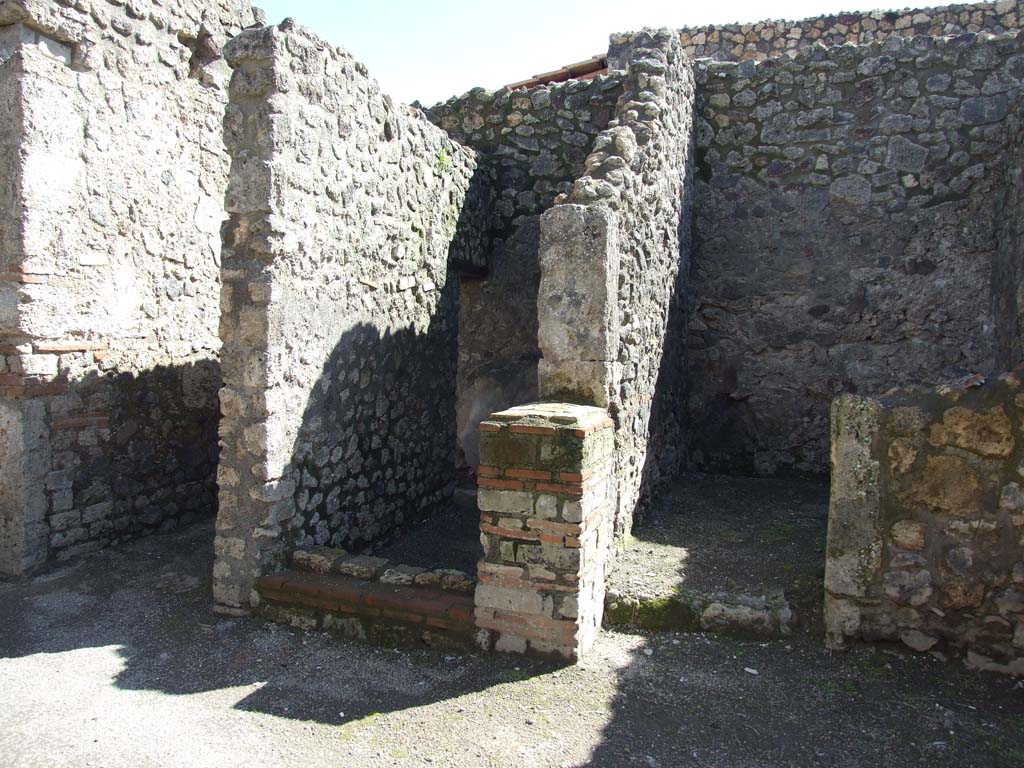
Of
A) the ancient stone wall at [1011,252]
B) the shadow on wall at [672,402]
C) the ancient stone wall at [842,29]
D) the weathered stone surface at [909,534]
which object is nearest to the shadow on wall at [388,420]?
the shadow on wall at [672,402]

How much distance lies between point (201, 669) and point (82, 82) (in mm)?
3923

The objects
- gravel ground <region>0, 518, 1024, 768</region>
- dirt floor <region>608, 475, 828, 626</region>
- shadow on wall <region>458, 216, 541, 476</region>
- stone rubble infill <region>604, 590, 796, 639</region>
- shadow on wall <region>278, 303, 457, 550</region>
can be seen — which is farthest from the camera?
shadow on wall <region>458, 216, 541, 476</region>

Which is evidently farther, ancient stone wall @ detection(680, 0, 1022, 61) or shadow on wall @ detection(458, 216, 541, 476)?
ancient stone wall @ detection(680, 0, 1022, 61)

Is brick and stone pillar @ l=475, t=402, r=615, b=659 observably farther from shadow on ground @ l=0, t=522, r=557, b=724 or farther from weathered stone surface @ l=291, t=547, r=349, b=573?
weathered stone surface @ l=291, t=547, r=349, b=573

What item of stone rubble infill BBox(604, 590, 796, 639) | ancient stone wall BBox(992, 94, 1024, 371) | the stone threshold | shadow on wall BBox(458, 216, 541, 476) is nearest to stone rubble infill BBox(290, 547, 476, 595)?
the stone threshold

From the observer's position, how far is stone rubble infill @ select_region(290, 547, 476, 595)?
4.15 meters

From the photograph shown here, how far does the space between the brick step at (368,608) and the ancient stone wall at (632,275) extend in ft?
4.31

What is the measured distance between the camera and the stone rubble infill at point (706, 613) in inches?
153

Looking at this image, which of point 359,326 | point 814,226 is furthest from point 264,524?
point 814,226

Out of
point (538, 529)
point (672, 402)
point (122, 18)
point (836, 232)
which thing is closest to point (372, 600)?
point (538, 529)

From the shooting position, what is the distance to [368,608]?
4.10m

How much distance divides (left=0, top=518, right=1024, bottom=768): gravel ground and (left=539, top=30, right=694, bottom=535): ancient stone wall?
55.6 inches

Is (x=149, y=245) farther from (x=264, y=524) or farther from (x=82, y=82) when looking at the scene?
(x=264, y=524)

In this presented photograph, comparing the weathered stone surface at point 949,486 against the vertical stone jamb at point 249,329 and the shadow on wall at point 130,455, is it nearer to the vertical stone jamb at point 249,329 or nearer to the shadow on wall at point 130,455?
the vertical stone jamb at point 249,329
